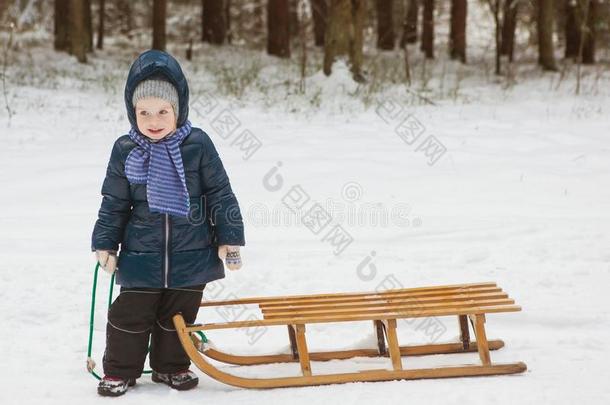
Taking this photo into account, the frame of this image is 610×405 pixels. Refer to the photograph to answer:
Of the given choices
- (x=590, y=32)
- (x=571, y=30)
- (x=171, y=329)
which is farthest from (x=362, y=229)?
(x=571, y=30)

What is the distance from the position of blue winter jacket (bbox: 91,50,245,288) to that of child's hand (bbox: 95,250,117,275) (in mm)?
26

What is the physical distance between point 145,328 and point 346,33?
1000cm

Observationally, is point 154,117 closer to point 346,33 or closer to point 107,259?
point 107,259

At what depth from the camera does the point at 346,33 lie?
42.9 ft

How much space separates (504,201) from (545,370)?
3158 millimetres

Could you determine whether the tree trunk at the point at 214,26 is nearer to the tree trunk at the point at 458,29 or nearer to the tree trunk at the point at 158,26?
the tree trunk at the point at 158,26

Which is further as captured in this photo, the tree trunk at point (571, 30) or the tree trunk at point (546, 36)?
the tree trunk at point (571, 30)

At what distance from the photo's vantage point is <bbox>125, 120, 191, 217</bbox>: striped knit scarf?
363 centimetres

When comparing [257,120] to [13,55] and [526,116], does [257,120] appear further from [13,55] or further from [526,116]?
[13,55]

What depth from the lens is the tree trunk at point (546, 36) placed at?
16984 mm

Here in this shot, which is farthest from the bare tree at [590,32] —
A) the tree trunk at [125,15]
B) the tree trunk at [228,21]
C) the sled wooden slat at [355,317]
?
the sled wooden slat at [355,317]

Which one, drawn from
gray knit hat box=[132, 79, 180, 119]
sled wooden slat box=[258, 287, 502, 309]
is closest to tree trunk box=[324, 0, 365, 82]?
sled wooden slat box=[258, 287, 502, 309]

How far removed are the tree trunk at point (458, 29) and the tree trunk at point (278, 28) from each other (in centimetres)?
461

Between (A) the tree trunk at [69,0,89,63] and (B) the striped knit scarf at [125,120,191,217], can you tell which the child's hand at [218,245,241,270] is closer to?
(B) the striped knit scarf at [125,120,191,217]
